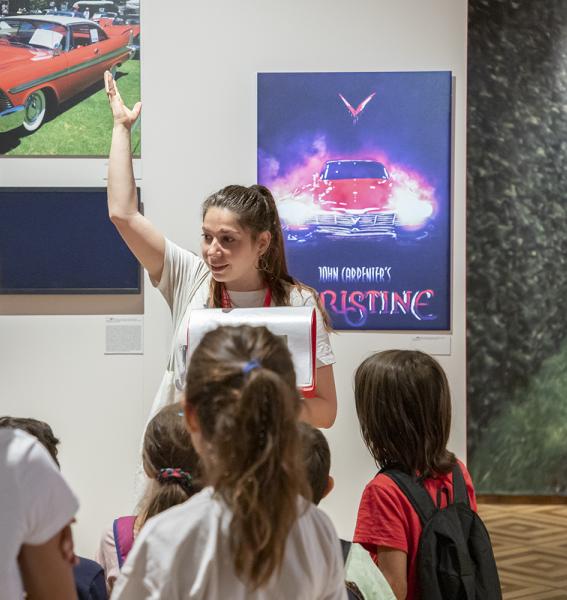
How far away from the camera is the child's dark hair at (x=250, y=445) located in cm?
164

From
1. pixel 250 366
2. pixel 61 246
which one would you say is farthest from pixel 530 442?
pixel 250 366

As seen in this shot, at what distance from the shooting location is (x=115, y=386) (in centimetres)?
432

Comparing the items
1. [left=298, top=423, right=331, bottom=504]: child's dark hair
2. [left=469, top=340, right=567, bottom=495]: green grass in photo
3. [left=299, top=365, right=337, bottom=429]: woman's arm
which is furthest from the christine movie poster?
[left=469, top=340, right=567, bottom=495]: green grass in photo

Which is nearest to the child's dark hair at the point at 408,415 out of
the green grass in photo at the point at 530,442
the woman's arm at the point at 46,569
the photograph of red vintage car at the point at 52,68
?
the woman's arm at the point at 46,569

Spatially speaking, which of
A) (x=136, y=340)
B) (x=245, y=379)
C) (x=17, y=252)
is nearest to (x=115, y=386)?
(x=136, y=340)

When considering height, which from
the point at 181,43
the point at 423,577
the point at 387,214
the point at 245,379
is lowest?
the point at 423,577

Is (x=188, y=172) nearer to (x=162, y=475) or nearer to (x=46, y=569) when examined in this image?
(x=162, y=475)

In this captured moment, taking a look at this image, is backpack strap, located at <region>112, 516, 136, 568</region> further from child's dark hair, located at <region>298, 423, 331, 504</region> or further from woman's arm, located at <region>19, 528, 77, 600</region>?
woman's arm, located at <region>19, 528, 77, 600</region>

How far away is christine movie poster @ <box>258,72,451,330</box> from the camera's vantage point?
4.28m

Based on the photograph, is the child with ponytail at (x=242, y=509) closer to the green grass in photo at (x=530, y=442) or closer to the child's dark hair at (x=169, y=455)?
the child's dark hair at (x=169, y=455)

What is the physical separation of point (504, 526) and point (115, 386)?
3.27 metres

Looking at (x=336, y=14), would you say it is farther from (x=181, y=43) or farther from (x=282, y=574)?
(x=282, y=574)

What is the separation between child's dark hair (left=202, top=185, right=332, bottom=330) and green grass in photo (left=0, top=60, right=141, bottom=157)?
1.23m

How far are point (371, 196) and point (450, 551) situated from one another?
2.08 metres
